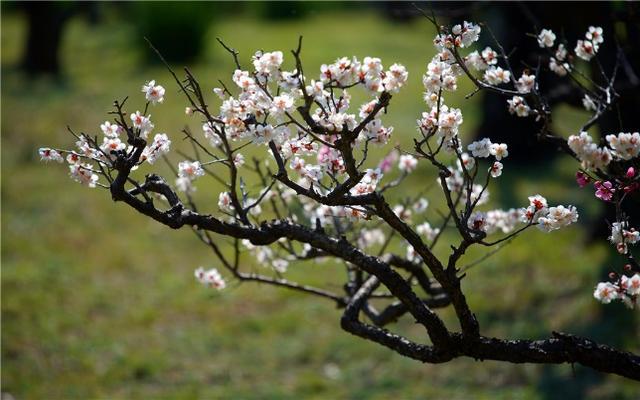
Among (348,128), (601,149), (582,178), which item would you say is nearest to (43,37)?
(348,128)

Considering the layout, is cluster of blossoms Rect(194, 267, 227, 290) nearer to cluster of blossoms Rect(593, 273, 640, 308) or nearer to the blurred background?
the blurred background

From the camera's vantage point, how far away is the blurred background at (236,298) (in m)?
5.33

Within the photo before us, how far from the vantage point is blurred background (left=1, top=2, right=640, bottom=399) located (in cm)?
533

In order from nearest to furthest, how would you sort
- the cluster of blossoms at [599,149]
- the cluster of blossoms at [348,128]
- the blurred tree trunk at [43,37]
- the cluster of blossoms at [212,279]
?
the cluster of blossoms at [599,149] < the cluster of blossoms at [348,128] < the cluster of blossoms at [212,279] < the blurred tree trunk at [43,37]

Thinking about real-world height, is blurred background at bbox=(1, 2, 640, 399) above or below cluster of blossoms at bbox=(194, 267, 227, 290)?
above

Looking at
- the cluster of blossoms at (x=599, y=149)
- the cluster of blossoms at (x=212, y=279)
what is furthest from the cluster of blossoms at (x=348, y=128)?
the cluster of blossoms at (x=212, y=279)

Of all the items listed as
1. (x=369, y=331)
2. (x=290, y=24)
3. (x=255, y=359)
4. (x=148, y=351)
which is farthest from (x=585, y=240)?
(x=290, y=24)

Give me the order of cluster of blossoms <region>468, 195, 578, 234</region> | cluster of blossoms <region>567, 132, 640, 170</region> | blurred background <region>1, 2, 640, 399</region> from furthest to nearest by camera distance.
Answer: blurred background <region>1, 2, 640, 399</region>, cluster of blossoms <region>468, 195, 578, 234</region>, cluster of blossoms <region>567, 132, 640, 170</region>

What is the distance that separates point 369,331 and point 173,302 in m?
3.98

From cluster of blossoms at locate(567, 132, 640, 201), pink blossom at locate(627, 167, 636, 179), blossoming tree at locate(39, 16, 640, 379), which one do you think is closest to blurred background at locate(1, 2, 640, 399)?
blossoming tree at locate(39, 16, 640, 379)

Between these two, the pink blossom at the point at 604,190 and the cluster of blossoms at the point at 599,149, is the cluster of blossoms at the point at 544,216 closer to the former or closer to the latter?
the pink blossom at the point at 604,190

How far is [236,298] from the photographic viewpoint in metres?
6.80

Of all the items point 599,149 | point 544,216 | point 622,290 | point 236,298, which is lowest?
point 622,290

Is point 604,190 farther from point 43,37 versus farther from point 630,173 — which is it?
point 43,37
